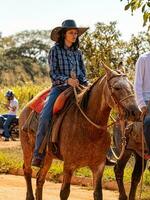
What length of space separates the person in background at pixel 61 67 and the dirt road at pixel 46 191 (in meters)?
Answer: 2.01

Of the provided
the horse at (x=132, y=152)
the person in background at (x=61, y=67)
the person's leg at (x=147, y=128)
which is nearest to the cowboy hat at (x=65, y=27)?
the person in background at (x=61, y=67)

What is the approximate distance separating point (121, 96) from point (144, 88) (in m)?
0.31

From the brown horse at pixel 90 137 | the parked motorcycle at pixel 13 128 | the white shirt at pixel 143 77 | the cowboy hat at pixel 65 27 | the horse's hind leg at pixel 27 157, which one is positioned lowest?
the parked motorcycle at pixel 13 128

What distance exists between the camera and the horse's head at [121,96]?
6.37 metres

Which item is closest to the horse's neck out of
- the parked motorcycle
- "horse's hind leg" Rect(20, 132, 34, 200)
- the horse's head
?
the horse's head

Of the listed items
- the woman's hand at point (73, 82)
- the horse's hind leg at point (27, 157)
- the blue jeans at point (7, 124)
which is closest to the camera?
the woman's hand at point (73, 82)

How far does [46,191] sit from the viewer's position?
34.4ft

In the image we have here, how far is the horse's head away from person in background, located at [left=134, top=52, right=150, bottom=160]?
4.2 inches

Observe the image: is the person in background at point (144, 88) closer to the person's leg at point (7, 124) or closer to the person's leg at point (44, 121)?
the person's leg at point (44, 121)

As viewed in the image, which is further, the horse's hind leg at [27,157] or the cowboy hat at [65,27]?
the horse's hind leg at [27,157]

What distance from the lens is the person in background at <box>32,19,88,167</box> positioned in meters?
7.79

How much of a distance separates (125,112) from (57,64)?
195 cm

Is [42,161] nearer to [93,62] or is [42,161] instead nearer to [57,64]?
[57,64]

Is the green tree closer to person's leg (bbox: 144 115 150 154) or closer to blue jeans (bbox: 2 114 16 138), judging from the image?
blue jeans (bbox: 2 114 16 138)
